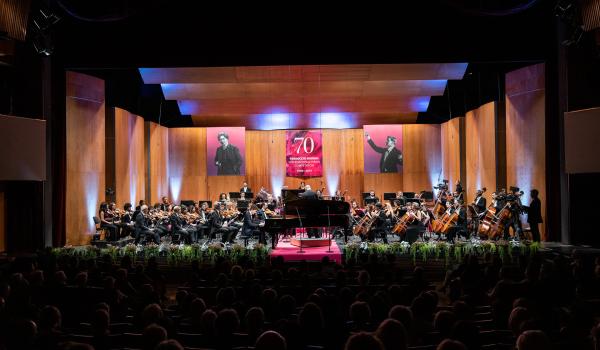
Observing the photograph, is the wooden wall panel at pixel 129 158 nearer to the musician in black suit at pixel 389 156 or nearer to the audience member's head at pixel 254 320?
the musician in black suit at pixel 389 156

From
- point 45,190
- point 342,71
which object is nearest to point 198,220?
point 45,190

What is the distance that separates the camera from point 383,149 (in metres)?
22.9

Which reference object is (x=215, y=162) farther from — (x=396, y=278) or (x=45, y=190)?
(x=396, y=278)

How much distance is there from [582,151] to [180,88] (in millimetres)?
13573

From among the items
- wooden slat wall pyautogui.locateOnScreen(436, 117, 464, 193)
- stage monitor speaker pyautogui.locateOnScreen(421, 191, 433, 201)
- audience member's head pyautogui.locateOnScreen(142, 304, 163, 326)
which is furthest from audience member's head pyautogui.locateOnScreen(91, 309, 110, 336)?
wooden slat wall pyautogui.locateOnScreen(436, 117, 464, 193)

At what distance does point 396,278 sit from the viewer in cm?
821

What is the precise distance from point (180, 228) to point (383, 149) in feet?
34.5

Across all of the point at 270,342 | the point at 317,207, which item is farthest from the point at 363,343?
the point at 317,207

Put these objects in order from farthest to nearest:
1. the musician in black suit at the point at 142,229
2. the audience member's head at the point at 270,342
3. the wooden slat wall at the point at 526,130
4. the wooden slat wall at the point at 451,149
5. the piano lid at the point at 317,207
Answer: the wooden slat wall at the point at 451,149 < the wooden slat wall at the point at 526,130 < the musician in black suit at the point at 142,229 < the piano lid at the point at 317,207 < the audience member's head at the point at 270,342

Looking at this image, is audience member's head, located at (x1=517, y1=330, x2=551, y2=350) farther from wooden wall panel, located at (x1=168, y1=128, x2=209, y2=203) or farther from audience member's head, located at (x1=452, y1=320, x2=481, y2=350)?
wooden wall panel, located at (x1=168, y1=128, x2=209, y2=203)

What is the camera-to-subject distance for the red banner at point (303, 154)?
Result: 23078mm

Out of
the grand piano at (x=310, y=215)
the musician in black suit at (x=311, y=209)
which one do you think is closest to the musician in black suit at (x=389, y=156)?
the musician in black suit at (x=311, y=209)

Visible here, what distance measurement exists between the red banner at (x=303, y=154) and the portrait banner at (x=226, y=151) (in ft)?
5.95

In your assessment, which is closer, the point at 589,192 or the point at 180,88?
the point at 589,192
